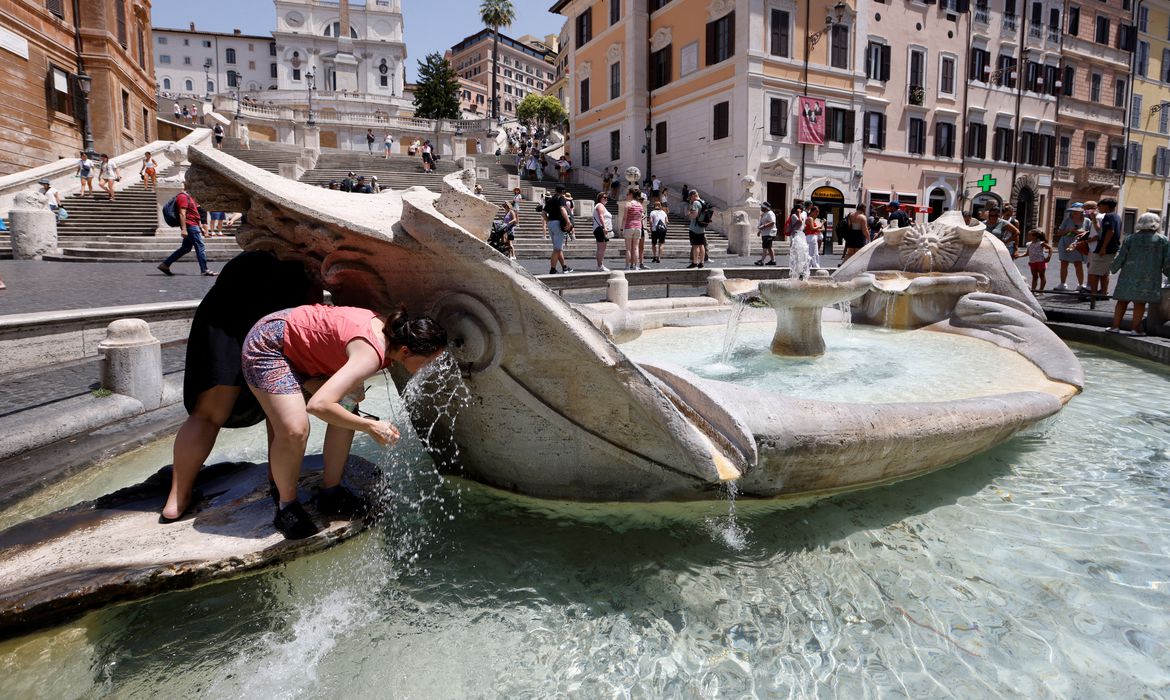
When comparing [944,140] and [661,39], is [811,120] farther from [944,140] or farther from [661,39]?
[944,140]

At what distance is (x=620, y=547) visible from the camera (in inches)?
107

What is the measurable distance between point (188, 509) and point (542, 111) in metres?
62.9

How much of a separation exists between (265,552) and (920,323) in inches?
274

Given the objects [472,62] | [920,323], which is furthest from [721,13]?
[472,62]

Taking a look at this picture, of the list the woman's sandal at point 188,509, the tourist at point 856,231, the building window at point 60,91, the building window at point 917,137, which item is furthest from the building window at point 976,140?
the building window at point 60,91

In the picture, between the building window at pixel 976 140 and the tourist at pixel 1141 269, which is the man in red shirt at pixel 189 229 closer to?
the tourist at pixel 1141 269

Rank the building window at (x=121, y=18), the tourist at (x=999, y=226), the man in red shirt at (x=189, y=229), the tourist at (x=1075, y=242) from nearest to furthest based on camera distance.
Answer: the tourist at (x=1075, y=242), the man in red shirt at (x=189, y=229), the tourist at (x=999, y=226), the building window at (x=121, y=18)

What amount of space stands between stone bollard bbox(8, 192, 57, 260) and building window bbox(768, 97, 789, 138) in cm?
2317

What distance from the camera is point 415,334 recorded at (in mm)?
2312

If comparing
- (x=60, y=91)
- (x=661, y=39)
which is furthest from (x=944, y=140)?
(x=60, y=91)

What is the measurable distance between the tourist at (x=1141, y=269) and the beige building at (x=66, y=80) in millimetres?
28007

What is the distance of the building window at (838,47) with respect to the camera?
26891 millimetres

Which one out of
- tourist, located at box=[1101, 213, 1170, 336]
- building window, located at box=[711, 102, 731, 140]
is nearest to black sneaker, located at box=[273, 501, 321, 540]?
tourist, located at box=[1101, 213, 1170, 336]

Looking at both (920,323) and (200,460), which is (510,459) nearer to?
(200,460)
